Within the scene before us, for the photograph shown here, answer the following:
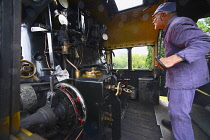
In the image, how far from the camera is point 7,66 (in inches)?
16.4

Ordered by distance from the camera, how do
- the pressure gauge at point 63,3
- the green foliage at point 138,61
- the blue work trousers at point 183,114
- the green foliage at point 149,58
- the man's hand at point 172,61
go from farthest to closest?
the green foliage at point 138,61, the green foliage at point 149,58, the pressure gauge at point 63,3, the blue work trousers at point 183,114, the man's hand at point 172,61

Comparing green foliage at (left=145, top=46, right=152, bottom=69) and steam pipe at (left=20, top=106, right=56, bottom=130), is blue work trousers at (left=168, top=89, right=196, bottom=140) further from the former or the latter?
green foliage at (left=145, top=46, right=152, bottom=69)

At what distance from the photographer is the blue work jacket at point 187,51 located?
35.1 inches

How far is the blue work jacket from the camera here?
0.89 metres

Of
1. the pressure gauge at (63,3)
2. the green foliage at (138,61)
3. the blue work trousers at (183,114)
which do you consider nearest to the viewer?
the blue work trousers at (183,114)

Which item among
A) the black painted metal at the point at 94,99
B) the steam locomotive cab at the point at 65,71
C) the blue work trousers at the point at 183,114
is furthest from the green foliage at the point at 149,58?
the black painted metal at the point at 94,99

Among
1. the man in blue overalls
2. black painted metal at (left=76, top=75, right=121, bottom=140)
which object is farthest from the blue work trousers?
black painted metal at (left=76, top=75, right=121, bottom=140)

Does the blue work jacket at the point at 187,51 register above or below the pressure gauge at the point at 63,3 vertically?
below

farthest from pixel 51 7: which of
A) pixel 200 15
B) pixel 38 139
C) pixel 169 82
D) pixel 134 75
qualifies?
pixel 134 75

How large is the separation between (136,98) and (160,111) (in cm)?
111

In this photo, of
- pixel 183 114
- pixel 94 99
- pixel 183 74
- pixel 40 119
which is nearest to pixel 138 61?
pixel 183 74

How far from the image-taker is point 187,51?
89 cm

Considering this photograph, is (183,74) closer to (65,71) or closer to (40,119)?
(40,119)

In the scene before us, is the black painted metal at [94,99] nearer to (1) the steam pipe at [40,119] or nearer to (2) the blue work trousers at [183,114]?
(1) the steam pipe at [40,119]
